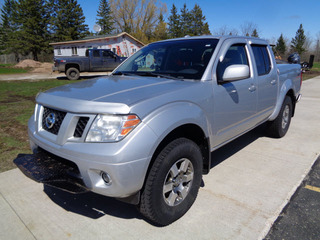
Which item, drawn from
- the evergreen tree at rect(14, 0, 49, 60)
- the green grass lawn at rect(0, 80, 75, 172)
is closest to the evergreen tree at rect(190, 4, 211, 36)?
the evergreen tree at rect(14, 0, 49, 60)

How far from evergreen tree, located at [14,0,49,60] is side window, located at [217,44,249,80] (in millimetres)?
45800

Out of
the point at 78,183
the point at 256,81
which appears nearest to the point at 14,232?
the point at 78,183

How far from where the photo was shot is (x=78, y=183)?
214 centimetres

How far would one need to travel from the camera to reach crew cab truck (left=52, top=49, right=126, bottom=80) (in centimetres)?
1552

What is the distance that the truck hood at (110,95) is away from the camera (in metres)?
2.07

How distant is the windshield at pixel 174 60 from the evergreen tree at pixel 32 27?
45142 mm

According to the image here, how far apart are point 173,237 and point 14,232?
4.91ft

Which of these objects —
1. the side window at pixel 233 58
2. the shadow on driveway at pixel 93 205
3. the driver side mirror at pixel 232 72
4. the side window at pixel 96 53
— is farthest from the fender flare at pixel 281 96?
the side window at pixel 96 53

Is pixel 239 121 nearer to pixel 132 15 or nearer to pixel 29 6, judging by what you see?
Answer: pixel 29 6

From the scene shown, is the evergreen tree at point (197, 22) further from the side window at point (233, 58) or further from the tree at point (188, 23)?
the side window at point (233, 58)

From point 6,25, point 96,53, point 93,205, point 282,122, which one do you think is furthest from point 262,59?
point 6,25

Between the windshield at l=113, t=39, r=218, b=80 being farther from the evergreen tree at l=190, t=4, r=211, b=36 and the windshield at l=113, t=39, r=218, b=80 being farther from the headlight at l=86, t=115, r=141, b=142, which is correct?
the evergreen tree at l=190, t=4, r=211, b=36

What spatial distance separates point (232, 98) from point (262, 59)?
1.49m

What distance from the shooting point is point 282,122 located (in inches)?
192
